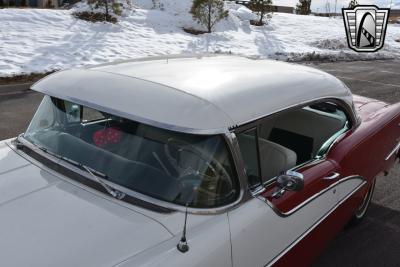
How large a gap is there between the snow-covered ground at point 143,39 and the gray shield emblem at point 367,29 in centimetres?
55

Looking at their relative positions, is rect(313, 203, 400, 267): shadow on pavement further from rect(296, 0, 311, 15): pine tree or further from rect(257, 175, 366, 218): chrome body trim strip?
rect(296, 0, 311, 15): pine tree

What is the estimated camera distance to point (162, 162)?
2488mm

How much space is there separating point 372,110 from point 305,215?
192 centimetres

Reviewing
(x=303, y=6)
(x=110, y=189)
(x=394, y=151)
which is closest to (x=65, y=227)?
(x=110, y=189)

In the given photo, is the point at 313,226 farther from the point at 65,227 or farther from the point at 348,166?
the point at 65,227

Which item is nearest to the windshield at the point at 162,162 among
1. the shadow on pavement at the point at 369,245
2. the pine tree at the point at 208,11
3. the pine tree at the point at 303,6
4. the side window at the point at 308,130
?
the side window at the point at 308,130

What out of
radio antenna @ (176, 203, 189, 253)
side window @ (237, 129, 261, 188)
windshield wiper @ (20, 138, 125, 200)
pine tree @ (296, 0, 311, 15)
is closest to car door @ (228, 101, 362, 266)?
side window @ (237, 129, 261, 188)

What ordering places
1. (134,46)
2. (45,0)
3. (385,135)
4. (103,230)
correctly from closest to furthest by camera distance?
(103,230)
(385,135)
(134,46)
(45,0)

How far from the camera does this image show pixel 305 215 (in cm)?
289

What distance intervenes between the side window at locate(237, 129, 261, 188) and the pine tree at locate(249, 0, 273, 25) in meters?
21.9

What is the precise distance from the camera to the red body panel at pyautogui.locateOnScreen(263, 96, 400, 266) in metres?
A: 2.85

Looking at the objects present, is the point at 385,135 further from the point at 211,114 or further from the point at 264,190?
the point at 211,114

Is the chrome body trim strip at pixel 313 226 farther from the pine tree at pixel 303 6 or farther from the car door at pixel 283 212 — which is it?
the pine tree at pixel 303 6

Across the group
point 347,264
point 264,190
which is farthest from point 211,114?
point 347,264
